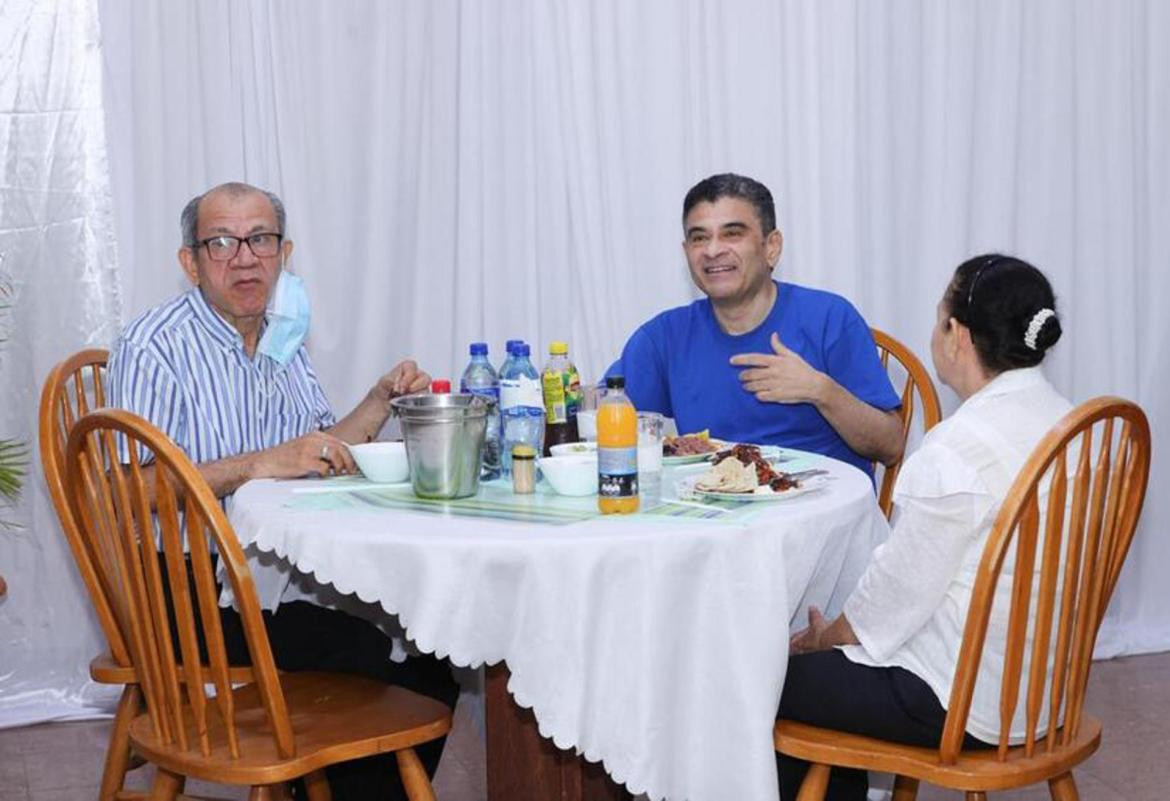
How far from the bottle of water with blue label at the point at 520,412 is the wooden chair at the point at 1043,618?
71cm

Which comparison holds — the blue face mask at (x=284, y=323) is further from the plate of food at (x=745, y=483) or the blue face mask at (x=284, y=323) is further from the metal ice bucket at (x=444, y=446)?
the plate of food at (x=745, y=483)

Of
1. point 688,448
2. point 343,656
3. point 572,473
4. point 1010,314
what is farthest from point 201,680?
point 1010,314

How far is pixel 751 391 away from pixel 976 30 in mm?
1785

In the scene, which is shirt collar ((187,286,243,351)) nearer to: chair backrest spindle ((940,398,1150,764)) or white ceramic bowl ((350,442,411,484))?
white ceramic bowl ((350,442,411,484))

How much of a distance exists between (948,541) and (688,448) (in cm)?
79

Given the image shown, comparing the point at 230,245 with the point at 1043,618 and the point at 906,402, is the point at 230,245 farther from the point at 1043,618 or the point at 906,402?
the point at 1043,618

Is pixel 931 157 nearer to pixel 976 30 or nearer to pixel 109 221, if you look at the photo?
pixel 976 30

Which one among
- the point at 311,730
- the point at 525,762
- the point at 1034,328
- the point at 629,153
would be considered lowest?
→ the point at 525,762

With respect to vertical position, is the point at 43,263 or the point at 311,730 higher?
the point at 43,263

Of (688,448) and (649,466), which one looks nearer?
(649,466)

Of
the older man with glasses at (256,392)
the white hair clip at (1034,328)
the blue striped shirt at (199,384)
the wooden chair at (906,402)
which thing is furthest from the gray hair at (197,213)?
the white hair clip at (1034,328)

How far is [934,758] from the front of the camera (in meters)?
2.07

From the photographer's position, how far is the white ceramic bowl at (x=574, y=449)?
2504mm

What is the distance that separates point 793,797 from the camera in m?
2.33
